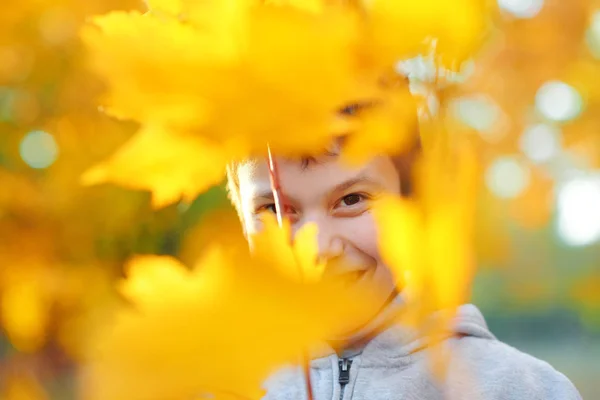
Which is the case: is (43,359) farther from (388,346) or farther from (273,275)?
(273,275)

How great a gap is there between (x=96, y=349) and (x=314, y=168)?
31cm

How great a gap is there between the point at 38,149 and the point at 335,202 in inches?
27.2

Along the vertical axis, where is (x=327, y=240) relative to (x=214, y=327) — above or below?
above

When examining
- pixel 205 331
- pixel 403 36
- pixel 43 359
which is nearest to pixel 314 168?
pixel 403 36

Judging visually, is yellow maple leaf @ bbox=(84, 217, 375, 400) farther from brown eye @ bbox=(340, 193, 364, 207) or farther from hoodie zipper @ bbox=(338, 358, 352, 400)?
hoodie zipper @ bbox=(338, 358, 352, 400)

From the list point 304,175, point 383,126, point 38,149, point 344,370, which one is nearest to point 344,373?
point 344,370

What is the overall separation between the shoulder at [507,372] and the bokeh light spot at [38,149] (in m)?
0.60

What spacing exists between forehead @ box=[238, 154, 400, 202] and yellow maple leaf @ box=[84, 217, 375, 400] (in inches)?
10.4

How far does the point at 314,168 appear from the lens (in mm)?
573

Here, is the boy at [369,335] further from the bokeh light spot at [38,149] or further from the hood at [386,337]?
the bokeh light spot at [38,149]

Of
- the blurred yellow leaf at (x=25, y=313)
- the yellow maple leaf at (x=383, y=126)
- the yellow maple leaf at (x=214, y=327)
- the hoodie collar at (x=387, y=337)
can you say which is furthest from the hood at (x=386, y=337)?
the blurred yellow leaf at (x=25, y=313)

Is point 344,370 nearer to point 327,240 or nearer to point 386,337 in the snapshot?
point 386,337

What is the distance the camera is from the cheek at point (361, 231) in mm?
620

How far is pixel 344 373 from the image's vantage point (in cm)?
75
